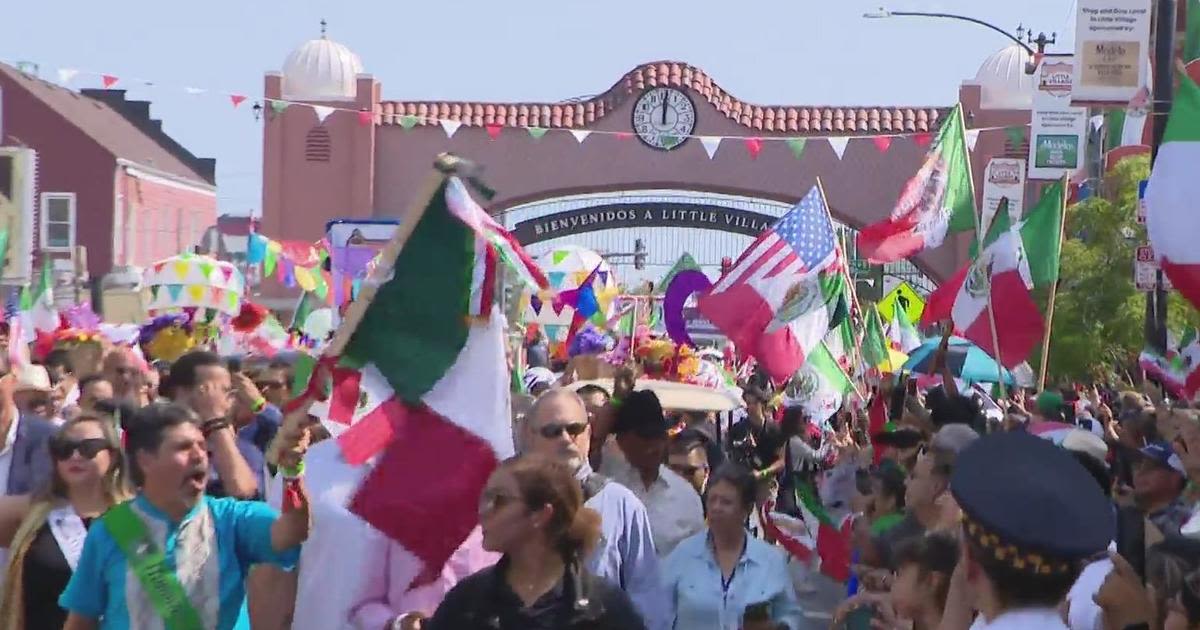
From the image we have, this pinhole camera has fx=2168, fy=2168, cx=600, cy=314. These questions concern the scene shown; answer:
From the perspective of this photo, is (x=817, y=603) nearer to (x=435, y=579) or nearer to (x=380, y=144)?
(x=435, y=579)

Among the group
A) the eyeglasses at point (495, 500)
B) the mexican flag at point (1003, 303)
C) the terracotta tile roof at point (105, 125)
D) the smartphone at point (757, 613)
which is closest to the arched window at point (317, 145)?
the terracotta tile roof at point (105, 125)

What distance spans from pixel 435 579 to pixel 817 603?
8.91 m

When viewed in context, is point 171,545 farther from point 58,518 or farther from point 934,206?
point 934,206

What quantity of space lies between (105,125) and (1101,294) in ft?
129

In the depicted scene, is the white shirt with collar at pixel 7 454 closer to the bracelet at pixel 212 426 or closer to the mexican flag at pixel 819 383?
the bracelet at pixel 212 426

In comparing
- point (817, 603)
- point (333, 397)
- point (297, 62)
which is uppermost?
point (297, 62)

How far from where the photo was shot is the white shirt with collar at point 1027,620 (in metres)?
4.04

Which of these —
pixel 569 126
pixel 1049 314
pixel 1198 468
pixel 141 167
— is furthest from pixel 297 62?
pixel 1198 468

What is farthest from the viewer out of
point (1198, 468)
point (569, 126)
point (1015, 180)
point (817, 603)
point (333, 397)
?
point (569, 126)

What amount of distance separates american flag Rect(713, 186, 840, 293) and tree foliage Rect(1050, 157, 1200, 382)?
1332 cm

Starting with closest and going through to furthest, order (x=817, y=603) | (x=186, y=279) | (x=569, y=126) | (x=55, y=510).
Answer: (x=55, y=510), (x=817, y=603), (x=186, y=279), (x=569, y=126)

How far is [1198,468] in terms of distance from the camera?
322 inches

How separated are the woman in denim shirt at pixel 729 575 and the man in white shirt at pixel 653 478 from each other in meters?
0.67

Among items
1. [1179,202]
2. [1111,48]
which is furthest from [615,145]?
[1179,202]
